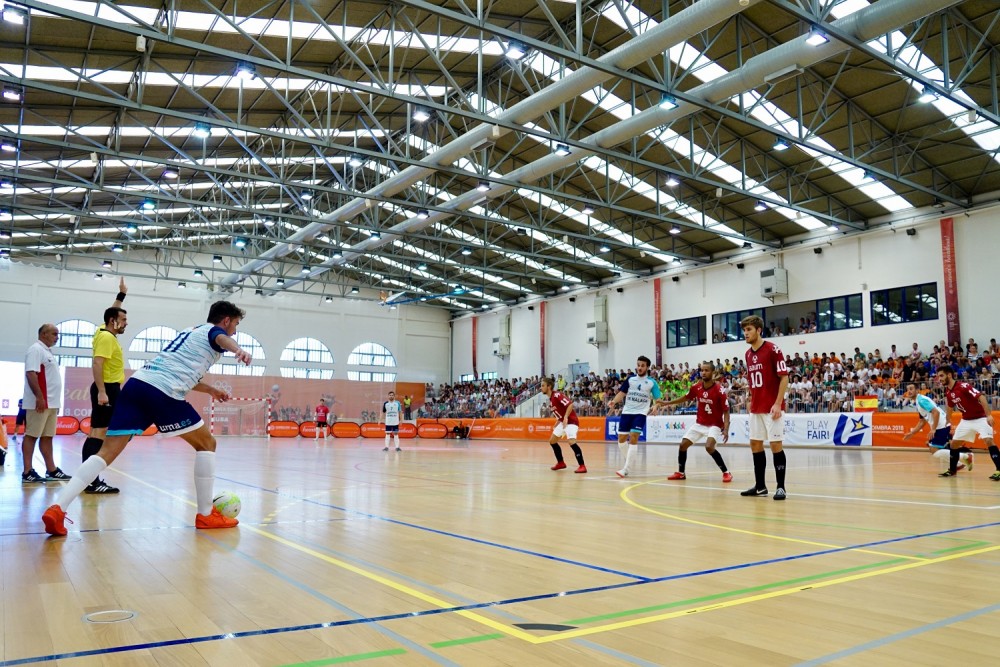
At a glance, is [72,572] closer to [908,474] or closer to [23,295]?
[908,474]

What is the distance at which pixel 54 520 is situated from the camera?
5480mm

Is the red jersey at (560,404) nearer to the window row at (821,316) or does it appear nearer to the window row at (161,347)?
the window row at (821,316)

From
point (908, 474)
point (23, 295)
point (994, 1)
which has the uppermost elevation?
point (994, 1)

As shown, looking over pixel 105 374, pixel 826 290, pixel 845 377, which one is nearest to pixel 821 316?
pixel 826 290

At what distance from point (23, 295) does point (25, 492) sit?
39002 millimetres

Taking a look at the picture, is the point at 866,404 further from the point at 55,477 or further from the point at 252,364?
the point at 252,364

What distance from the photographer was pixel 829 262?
105 feet

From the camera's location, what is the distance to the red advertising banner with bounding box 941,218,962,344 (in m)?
27.5

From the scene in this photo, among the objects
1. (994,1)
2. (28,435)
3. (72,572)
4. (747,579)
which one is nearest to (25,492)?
(28,435)

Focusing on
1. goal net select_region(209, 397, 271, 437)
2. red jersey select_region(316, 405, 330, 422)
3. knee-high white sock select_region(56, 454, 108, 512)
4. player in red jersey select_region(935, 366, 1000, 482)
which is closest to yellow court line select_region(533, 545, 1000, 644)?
knee-high white sock select_region(56, 454, 108, 512)

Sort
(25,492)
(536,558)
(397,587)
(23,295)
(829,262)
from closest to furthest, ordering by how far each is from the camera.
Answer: (397,587), (536,558), (25,492), (829,262), (23,295)

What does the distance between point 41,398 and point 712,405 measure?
9.77 meters

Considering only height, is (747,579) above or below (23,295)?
below

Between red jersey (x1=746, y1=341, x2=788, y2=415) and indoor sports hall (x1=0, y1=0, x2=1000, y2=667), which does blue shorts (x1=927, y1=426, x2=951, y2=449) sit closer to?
indoor sports hall (x1=0, y1=0, x2=1000, y2=667)
